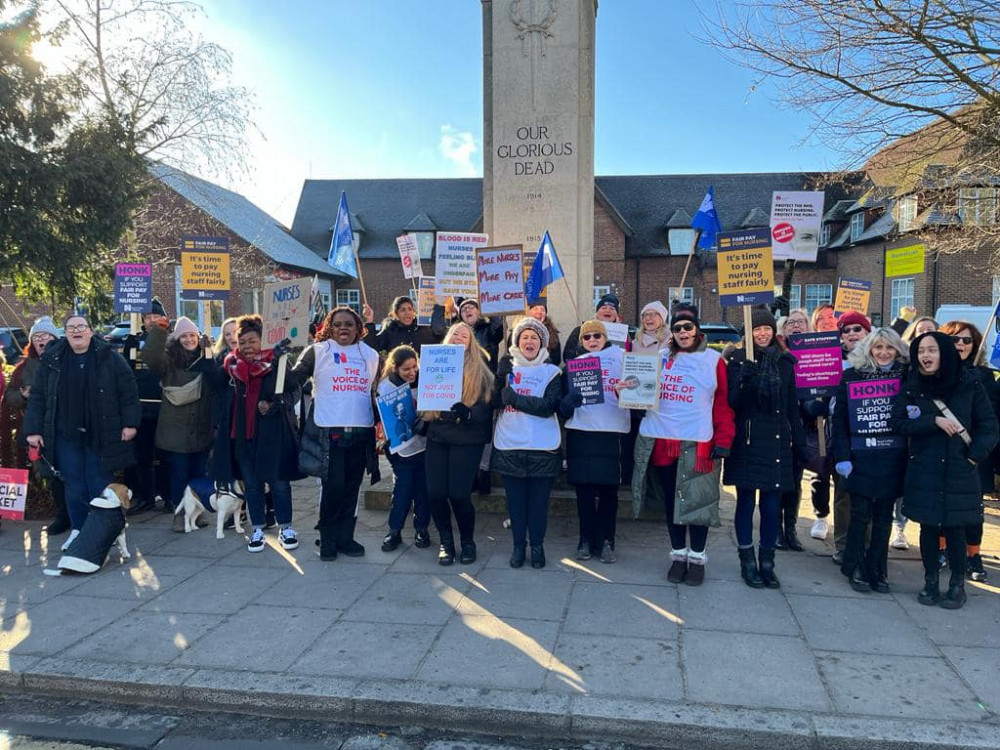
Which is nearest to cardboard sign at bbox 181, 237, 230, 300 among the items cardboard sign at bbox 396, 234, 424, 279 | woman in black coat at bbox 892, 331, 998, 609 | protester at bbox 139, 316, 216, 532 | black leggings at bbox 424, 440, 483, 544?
cardboard sign at bbox 396, 234, 424, 279

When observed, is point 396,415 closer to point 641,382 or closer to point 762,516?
point 641,382

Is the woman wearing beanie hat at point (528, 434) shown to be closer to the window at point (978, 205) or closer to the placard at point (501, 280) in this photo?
the placard at point (501, 280)

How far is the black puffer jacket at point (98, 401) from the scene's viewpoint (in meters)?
5.55

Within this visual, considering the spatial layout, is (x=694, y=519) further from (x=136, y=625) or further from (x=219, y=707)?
(x=136, y=625)

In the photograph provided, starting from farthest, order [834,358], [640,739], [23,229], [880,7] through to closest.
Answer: [23,229] < [880,7] < [834,358] < [640,739]

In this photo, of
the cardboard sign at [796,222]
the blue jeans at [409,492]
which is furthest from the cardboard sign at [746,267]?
the cardboard sign at [796,222]

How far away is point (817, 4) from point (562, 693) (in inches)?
387

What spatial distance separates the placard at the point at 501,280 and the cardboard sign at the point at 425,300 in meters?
2.63

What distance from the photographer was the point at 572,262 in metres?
7.90

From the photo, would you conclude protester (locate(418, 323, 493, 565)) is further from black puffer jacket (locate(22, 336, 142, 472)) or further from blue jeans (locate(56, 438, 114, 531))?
blue jeans (locate(56, 438, 114, 531))

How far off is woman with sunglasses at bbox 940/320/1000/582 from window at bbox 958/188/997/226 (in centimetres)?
744

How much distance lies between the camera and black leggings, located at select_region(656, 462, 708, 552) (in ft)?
16.2

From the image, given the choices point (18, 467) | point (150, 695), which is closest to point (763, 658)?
point (150, 695)

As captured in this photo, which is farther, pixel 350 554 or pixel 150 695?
pixel 350 554
